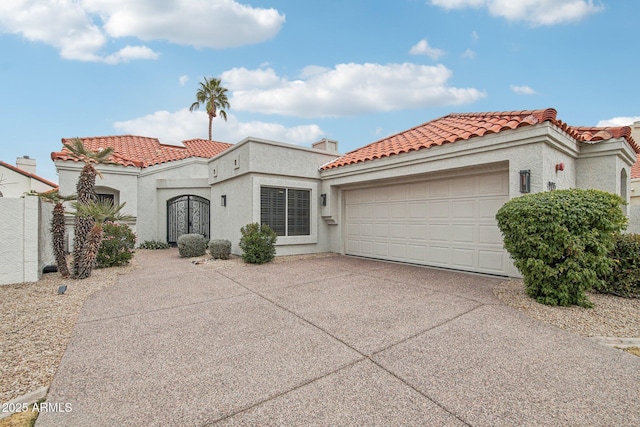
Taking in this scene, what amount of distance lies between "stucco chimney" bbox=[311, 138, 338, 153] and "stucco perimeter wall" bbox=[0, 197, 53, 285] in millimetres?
10062

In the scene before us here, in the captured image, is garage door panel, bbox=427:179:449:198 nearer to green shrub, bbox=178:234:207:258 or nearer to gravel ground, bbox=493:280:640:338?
gravel ground, bbox=493:280:640:338

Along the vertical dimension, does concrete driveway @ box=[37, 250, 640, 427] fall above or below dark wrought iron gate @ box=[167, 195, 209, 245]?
below

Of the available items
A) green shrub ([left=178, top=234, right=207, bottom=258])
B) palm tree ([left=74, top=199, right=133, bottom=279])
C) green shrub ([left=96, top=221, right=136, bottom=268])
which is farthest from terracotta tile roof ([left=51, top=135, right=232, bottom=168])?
palm tree ([left=74, top=199, right=133, bottom=279])

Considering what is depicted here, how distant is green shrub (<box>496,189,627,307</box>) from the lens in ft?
16.3

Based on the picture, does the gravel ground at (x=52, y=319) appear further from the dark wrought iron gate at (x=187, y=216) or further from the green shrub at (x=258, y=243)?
the dark wrought iron gate at (x=187, y=216)

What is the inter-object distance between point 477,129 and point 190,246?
1070 centimetres

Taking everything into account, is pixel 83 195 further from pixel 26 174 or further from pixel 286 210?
pixel 26 174

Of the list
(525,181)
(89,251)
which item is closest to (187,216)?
(89,251)

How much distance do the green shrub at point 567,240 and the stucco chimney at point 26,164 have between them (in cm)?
3258

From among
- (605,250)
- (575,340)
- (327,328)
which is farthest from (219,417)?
(605,250)

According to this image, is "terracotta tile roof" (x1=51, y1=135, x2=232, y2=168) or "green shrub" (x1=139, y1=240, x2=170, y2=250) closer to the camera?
"terracotta tile roof" (x1=51, y1=135, x2=232, y2=168)

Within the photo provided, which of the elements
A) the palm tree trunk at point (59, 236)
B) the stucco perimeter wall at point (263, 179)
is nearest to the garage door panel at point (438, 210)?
the stucco perimeter wall at point (263, 179)

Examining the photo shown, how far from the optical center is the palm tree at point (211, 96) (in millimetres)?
28914

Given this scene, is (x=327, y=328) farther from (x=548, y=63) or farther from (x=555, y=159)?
(x=548, y=63)
